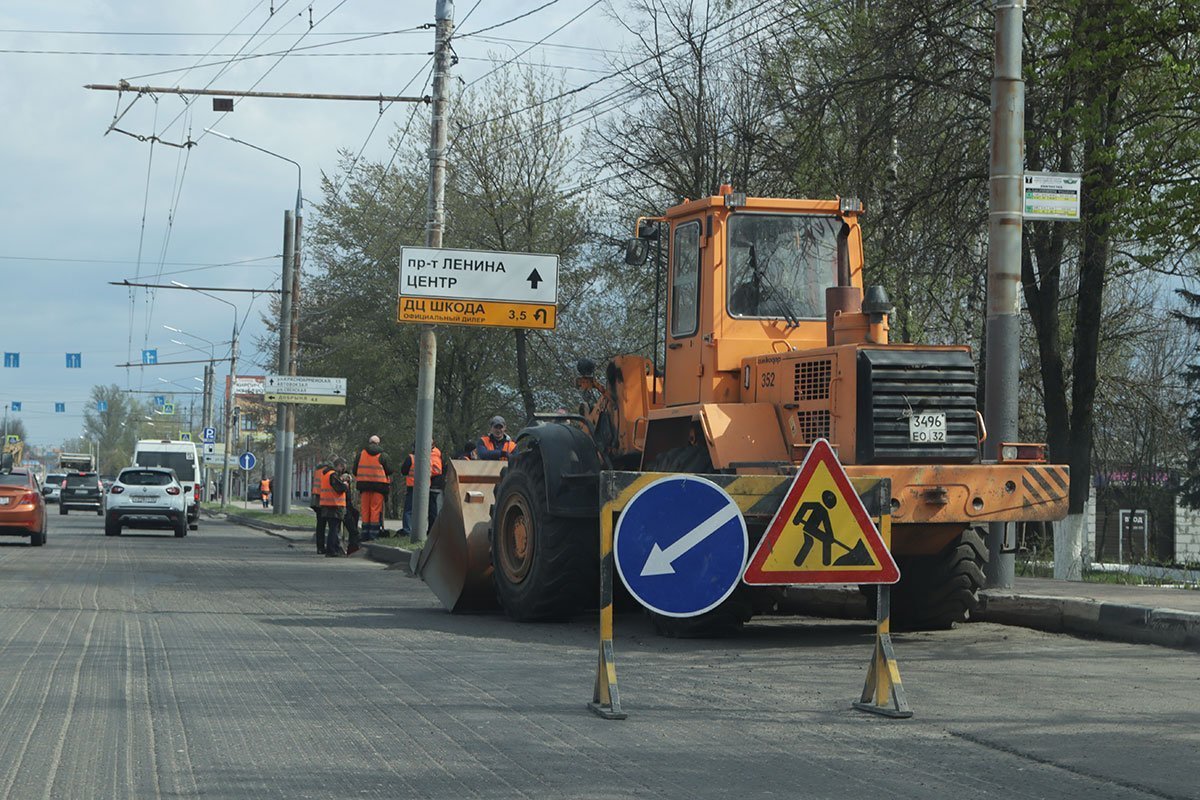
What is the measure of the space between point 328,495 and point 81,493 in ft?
115

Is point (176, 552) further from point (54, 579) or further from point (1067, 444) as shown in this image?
point (1067, 444)

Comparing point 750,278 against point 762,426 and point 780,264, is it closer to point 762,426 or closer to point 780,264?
point 780,264

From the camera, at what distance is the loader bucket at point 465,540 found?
1391 cm

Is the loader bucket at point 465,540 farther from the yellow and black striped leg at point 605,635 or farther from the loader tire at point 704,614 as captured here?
the yellow and black striped leg at point 605,635

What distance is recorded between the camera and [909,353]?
441 inches

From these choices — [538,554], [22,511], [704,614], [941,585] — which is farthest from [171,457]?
[941,585]

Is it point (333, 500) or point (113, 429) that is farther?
point (113, 429)

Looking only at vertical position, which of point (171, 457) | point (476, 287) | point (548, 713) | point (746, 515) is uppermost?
point (476, 287)

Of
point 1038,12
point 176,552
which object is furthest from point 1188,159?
point 176,552

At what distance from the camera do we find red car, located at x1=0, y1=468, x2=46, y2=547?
26.7m

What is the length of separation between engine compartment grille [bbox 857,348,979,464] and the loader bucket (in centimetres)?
420

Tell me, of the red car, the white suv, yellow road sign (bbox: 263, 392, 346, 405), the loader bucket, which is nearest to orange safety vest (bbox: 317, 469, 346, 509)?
the red car

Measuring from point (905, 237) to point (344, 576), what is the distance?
28.2 feet

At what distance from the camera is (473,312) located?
2397 centimetres
